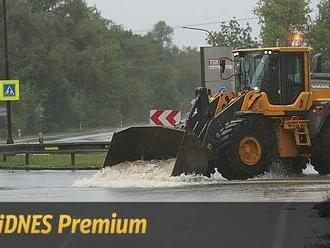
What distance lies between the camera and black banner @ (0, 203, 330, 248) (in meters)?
7.50

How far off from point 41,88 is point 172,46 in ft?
307

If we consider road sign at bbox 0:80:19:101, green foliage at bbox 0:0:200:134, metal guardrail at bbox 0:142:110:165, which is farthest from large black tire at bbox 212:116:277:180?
green foliage at bbox 0:0:200:134

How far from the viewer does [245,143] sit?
50.5 ft

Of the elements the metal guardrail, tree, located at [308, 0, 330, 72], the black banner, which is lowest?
the metal guardrail

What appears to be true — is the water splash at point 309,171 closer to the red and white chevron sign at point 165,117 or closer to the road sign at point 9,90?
the red and white chevron sign at point 165,117

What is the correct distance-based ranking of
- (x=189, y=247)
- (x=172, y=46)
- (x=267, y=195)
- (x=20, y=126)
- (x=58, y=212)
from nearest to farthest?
1. (x=189, y=247)
2. (x=58, y=212)
3. (x=267, y=195)
4. (x=20, y=126)
5. (x=172, y=46)

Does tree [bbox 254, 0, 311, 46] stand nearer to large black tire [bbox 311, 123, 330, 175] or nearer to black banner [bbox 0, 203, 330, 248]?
large black tire [bbox 311, 123, 330, 175]

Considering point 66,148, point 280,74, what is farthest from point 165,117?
point 280,74

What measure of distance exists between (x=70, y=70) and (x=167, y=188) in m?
79.6

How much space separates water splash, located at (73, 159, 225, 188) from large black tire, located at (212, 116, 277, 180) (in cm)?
41

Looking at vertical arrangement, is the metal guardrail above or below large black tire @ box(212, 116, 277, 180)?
below

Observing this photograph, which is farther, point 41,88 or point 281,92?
point 41,88

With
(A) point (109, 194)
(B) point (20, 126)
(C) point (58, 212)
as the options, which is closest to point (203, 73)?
(A) point (109, 194)

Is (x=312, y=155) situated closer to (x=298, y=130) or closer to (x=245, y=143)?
(x=298, y=130)
